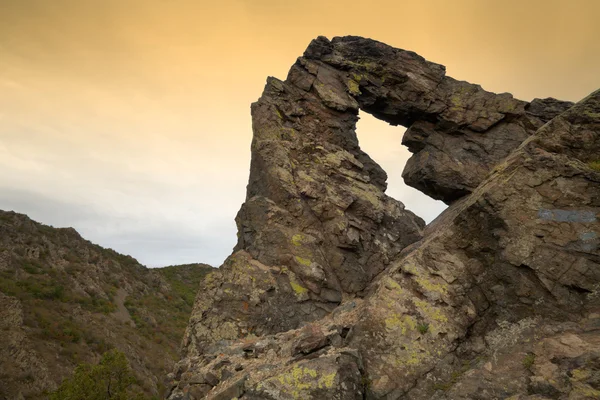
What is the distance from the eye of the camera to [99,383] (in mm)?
28938

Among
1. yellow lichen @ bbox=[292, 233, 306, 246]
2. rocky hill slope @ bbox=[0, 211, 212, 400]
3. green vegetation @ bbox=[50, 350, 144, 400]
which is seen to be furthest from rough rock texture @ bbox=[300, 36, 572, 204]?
rocky hill slope @ bbox=[0, 211, 212, 400]

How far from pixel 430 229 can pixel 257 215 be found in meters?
12.8

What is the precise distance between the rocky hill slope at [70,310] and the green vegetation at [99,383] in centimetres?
757

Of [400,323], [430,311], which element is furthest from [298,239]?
[430,311]

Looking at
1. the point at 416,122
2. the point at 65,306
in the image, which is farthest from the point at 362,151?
the point at 65,306

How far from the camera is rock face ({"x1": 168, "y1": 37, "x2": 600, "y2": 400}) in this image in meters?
11.7

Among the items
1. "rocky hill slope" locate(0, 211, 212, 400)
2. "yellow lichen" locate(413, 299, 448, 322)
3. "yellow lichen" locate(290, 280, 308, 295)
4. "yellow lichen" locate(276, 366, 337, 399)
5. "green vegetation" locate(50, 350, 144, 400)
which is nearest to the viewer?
"yellow lichen" locate(276, 366, 337, 399)

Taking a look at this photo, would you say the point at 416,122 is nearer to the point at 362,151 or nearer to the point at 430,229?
the point at 362,151

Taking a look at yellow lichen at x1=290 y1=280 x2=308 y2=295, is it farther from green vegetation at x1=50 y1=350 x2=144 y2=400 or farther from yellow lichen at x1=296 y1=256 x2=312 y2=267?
green vegetation at x1=50 y1=350 x2=144 y2=400

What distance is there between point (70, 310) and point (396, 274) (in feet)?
163

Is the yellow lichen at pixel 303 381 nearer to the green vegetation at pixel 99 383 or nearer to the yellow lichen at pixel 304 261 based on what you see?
the yellow lichen at pixel 304 261

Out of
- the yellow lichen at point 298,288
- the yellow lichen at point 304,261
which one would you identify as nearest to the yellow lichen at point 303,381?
the yellow lichen at point 298,288

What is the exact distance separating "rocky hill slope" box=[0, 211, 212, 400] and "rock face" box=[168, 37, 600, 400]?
28102 mm

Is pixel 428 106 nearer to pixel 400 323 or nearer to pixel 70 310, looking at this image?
pixel 400 323
